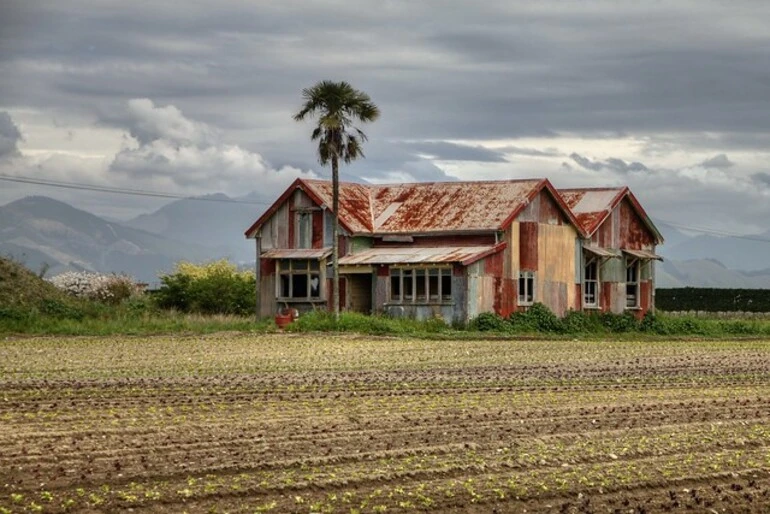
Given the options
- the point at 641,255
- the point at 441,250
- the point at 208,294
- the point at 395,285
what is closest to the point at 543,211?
the point at 441,250

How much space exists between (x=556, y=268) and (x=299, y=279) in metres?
10.5

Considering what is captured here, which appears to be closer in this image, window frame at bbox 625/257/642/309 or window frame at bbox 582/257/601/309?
window frame at bbox 582/257/601/309

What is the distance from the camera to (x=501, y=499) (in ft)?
53.9

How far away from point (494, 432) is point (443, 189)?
134 ft

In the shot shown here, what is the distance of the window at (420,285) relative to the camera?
56.2m

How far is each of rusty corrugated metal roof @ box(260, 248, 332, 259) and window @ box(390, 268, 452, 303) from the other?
332cm

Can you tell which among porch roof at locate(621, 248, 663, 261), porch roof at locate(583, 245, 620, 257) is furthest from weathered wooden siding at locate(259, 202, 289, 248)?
porch roof at locate(621, 248, 663, 261)

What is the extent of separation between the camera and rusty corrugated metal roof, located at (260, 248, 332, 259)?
5903cm

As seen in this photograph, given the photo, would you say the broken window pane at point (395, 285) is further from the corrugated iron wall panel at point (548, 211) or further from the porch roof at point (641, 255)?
the porch roof at point (641, 255)

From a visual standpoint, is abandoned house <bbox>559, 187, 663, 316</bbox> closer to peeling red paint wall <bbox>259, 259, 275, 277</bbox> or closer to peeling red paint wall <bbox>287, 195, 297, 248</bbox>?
peeling red paint wall <bbox>287, 195, 297, 248</bbox>

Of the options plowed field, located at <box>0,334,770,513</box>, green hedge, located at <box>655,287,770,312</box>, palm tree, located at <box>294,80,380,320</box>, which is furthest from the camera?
green hedge, located at <box>655,287,770,312</box>

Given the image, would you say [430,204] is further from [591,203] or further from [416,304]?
[591,203]

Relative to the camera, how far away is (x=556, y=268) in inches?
2379

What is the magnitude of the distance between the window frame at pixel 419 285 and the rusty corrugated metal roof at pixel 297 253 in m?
3.28
